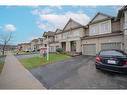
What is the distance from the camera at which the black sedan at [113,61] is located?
19.6ft

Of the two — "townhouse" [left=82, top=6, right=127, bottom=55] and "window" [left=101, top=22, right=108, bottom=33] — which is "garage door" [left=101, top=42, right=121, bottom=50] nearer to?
"townhouse" [left=82, top=6, right=127, bottom=55]

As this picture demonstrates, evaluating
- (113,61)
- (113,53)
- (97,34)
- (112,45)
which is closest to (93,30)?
(97,34)

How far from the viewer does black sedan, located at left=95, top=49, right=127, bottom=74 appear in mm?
5965

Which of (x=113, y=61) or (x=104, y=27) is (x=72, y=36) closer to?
(x=104, y=27)

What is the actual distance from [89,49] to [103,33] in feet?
10.3

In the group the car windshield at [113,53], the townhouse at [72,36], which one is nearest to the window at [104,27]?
the townhouse at [72,36]

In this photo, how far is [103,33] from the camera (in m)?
17.8

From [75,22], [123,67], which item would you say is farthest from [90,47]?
[123,67]

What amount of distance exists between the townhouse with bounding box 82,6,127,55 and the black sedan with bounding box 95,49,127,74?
28.3ft

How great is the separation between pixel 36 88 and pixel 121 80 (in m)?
4.01

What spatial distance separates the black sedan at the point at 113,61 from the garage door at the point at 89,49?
11.2 metres

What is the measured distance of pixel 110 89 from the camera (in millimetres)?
4930

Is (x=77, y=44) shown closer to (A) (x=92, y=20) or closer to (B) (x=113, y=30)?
(A) (x=92, y=20)

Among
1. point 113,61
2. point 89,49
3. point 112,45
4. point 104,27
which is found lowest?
point 113,61
